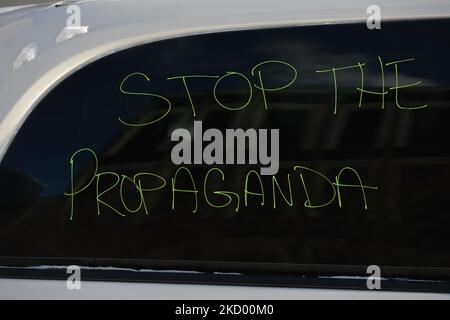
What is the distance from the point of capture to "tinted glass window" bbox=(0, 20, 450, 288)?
61.9 inches

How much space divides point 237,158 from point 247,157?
2 cm

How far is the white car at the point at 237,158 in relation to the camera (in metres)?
1.57

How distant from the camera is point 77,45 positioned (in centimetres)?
168

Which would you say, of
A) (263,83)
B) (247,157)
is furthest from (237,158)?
(263,83)

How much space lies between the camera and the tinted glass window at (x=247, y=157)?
61.9 inches

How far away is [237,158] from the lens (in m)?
1.61

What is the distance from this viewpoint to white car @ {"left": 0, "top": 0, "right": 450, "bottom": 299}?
1569 millimetres

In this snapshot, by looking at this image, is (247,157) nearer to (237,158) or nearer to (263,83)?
(237,158)

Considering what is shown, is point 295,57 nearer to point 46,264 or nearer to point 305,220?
point 305,220

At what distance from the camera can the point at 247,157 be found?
161cm

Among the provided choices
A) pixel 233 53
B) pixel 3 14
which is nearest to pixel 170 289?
pixel 233 53

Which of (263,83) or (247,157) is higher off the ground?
(263,83)

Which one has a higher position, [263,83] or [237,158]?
[263,83]
